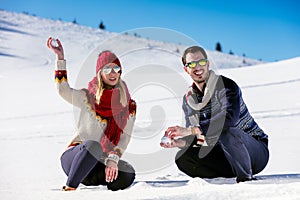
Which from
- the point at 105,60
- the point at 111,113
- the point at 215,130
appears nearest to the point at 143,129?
the point at 111,113

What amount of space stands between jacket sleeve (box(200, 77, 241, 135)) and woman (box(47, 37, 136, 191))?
524 millimetres

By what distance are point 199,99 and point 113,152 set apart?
1.98 ft

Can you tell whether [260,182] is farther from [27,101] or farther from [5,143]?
[27,101]

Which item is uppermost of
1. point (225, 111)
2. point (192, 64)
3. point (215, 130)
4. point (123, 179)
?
point (192, 64)

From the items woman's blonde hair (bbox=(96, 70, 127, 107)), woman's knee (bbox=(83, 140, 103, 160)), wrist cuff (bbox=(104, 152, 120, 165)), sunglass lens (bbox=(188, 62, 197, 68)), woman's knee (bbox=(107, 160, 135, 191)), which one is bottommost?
woman's knee (bbox=(107, 160, 135, 191))

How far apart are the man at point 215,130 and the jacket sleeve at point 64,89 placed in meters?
0.57

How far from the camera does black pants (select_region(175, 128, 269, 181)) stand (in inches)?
89.8

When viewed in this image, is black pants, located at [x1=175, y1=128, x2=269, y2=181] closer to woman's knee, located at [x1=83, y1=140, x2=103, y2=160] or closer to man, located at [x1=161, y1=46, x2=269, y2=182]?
man, located at [x1=161, y1=46, x2=269, y2=182]

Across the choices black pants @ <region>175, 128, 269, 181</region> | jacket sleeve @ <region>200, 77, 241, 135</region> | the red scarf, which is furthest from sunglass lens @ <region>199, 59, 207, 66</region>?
the red scarf

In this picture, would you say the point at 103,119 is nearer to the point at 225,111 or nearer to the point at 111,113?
the point at 111,113

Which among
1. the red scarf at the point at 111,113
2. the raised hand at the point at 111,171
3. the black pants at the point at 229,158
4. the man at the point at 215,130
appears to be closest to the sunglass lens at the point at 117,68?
the red scarf at the point at 111,113

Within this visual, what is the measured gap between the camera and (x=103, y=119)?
8.10 ft

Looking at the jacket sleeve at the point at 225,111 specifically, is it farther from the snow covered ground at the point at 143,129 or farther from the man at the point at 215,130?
the snow covered ground at the point at 143,129

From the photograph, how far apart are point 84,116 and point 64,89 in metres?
0.21
